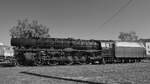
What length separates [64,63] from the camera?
25.3 metres

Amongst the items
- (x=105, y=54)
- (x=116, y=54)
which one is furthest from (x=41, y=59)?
(x=116, y=54)

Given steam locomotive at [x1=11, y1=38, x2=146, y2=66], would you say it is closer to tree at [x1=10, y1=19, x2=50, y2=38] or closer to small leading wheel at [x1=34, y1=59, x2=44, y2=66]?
small leading wheel at [x1=34, y1=59, x2=44, y2=66]

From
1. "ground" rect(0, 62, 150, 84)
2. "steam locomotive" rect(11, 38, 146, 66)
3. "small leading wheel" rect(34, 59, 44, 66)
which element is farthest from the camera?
"small leading wheel" rect(34, 59, 44, 66)

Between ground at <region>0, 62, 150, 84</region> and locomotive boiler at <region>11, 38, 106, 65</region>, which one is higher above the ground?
locomotive boiler at <region>11, 38, 106, 65</region>

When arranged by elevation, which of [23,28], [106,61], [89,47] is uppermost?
[23,28]

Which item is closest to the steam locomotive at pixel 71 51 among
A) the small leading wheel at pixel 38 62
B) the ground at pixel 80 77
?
the small leading wheel at pixel 38 62

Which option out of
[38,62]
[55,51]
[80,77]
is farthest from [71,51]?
[80,77]

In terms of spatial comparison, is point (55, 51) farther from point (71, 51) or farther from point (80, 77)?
point (80, 77)

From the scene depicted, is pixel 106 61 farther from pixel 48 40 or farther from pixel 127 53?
pixel 48 40

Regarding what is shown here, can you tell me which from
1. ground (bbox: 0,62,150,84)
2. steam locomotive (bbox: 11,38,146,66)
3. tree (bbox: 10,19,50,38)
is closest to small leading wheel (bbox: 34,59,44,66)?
steam locomotive (bbox: 11,38,146,66)

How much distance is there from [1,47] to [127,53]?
82.3 ft

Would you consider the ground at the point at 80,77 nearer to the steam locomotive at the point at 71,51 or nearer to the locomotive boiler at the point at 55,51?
the locomotive boiler at the point at 55,51

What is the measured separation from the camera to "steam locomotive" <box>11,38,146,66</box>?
22958 millimetres

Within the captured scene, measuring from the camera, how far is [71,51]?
83.6 feet
